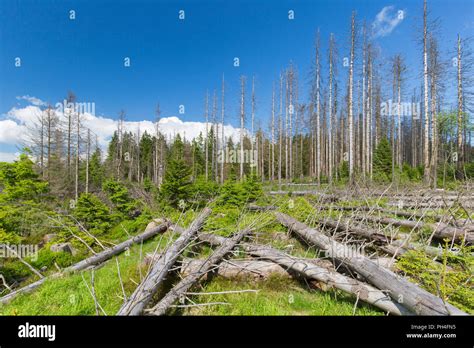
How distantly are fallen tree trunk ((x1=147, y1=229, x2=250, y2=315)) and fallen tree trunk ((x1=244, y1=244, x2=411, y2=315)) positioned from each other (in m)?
0.49

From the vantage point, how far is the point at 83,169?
19.3 metres

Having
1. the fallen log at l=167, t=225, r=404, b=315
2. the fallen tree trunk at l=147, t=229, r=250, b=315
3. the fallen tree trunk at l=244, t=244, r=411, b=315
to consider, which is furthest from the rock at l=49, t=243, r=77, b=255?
the fallen tree trunk at l=244, t=244, r=411, b=315

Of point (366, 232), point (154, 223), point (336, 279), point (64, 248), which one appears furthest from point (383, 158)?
point (64, 248)

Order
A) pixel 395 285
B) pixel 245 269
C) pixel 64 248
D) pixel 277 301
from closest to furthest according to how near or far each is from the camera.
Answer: pixel 395 285
pixel 277 301
pixel 245 269
pixel 64 248

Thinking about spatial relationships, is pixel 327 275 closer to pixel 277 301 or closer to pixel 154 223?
pixel 277 301

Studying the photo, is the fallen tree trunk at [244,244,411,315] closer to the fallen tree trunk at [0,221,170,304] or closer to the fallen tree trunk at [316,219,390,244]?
the fallen tree trunk at [316,219,390,244]

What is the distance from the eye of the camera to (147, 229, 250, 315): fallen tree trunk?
8.12 ft

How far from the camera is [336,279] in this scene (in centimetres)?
303

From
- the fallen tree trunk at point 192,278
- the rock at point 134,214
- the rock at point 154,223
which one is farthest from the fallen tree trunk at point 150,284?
the rock at point 134,214

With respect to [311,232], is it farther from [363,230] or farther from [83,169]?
[83,169]

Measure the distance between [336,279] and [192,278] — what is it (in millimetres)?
2245

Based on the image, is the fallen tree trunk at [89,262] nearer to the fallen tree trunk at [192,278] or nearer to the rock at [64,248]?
the fallen tree trunk at [192,278]
